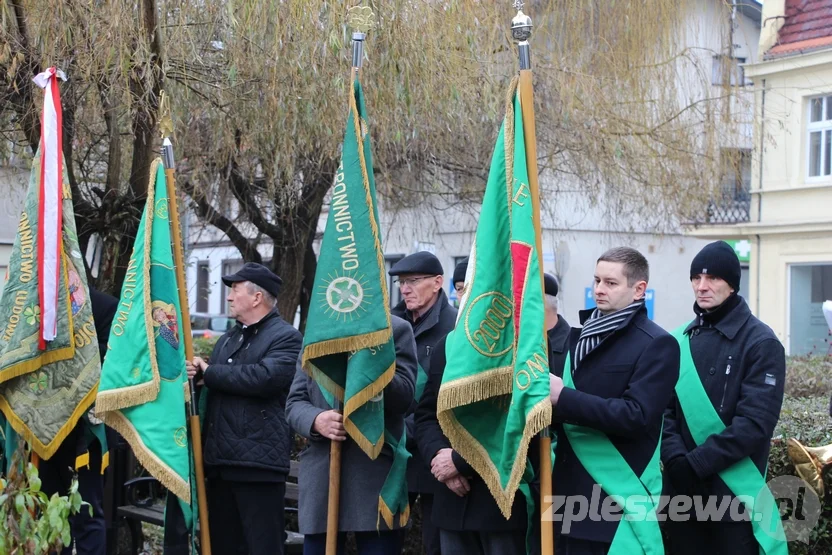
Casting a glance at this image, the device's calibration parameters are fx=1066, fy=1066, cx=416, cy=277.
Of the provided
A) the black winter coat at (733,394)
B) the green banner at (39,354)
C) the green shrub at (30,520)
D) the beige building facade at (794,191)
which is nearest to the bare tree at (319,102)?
the green banner at (39,354)

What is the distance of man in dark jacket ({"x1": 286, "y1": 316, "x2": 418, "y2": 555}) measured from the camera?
4.91 meters

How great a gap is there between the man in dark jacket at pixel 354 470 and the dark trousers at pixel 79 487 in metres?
1.46

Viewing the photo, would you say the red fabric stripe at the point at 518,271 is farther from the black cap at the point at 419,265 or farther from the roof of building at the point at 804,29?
the roof of building at the point at 804,29

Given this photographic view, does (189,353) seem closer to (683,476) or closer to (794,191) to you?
(683,476)

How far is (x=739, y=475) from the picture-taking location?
14.8 feet

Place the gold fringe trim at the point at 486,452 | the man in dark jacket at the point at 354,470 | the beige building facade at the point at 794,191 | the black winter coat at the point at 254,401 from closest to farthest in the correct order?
the gold fringe trim at the point at 486,452, the man in dark jacket at the point at 354,470, the black winter coat at the point at 254,401, the beige building facade at the point at 794,191

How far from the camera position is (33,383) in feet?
18.9

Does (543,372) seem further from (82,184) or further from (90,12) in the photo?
(82,184)

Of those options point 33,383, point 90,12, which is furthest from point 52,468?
point 90,12

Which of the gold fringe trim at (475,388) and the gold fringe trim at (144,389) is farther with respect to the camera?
the gold fringe trim at (144,389)

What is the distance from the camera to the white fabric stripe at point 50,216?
5.69m

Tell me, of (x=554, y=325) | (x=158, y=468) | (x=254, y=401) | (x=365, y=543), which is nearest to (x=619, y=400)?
(x=554, y=325)

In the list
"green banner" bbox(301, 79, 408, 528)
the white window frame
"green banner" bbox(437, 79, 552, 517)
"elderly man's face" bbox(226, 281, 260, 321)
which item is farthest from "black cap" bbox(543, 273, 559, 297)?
the white window frame

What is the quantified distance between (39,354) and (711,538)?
355 centimetres
